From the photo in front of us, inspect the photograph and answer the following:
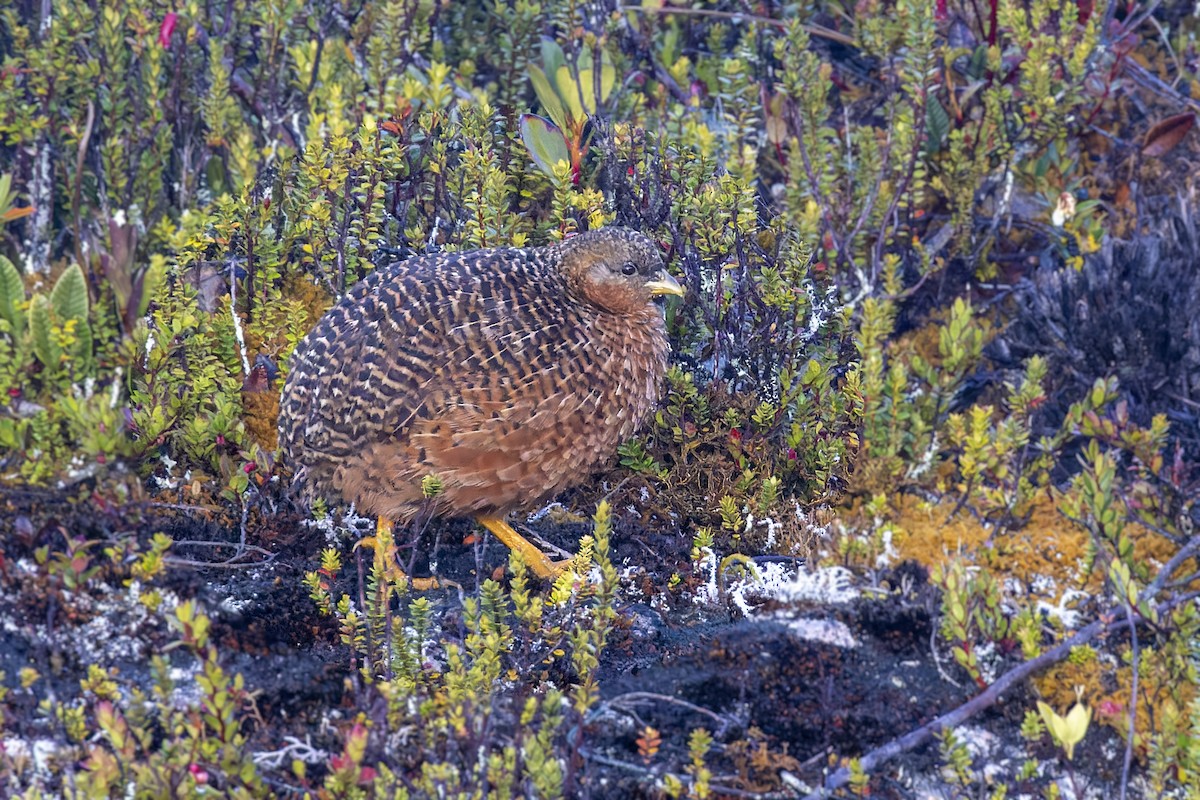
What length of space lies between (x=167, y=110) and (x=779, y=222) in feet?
10.6

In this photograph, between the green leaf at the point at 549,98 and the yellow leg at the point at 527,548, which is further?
the green leaf at the point at 549,98

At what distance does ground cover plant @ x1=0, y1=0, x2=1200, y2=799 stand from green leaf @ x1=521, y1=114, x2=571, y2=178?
0.06 feet

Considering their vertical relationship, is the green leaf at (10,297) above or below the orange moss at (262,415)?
above

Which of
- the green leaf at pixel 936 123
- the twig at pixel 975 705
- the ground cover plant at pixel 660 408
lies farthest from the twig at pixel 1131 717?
the green leaf at pixel 936 123

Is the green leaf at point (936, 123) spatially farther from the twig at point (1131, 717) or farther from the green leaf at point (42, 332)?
the green leaf at point (42, 332)

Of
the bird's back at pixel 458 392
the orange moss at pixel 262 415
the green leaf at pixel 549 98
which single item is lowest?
the orange moss at pixel 262 415

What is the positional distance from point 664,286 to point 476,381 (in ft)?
2.92

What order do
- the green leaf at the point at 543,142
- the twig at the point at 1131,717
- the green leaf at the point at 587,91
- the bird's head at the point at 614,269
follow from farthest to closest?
the green leaf at the point at 587,91, the green leaf at the point at 543,142, the bird's head at the point at 614,269, the twig at the point at 1131,717

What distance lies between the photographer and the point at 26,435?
4801mm

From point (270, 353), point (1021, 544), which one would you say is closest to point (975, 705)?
point (1021, 544)

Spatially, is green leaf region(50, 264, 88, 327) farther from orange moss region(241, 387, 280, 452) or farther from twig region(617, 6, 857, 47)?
twig region(617, 6, 857, 47)

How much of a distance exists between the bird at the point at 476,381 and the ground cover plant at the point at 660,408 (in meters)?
0.22

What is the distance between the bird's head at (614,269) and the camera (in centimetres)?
504

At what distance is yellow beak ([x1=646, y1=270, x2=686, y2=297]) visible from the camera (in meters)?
5.07
